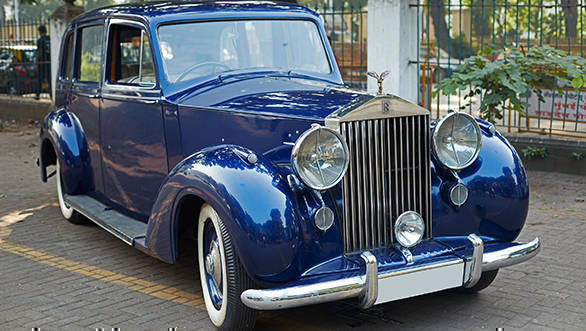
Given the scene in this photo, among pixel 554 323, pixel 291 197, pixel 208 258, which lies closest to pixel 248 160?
pixel 291 197

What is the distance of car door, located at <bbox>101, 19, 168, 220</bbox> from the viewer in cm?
478

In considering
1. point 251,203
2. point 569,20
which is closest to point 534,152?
point 569,20

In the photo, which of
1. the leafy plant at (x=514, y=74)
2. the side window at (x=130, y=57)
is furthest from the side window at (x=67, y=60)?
the leafy plant at (x=514, y=74)

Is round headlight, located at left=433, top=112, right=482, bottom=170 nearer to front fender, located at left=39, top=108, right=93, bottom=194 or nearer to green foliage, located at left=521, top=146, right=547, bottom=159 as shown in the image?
front fender, located at left=39, top=108, right=93, bottom=194

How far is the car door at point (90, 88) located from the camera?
561 cm

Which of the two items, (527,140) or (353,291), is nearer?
(353,291)

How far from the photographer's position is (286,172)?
3.63 meters

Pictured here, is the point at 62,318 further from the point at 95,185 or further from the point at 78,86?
the point at 78,86

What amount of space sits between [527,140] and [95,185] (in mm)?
5238

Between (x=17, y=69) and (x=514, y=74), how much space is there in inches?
450

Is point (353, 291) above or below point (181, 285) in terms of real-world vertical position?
above

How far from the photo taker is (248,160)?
3586mm

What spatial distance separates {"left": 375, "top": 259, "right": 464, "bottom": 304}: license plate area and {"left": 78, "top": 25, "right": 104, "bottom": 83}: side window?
324 centimetres

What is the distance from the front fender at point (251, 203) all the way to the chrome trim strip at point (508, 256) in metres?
1.05
